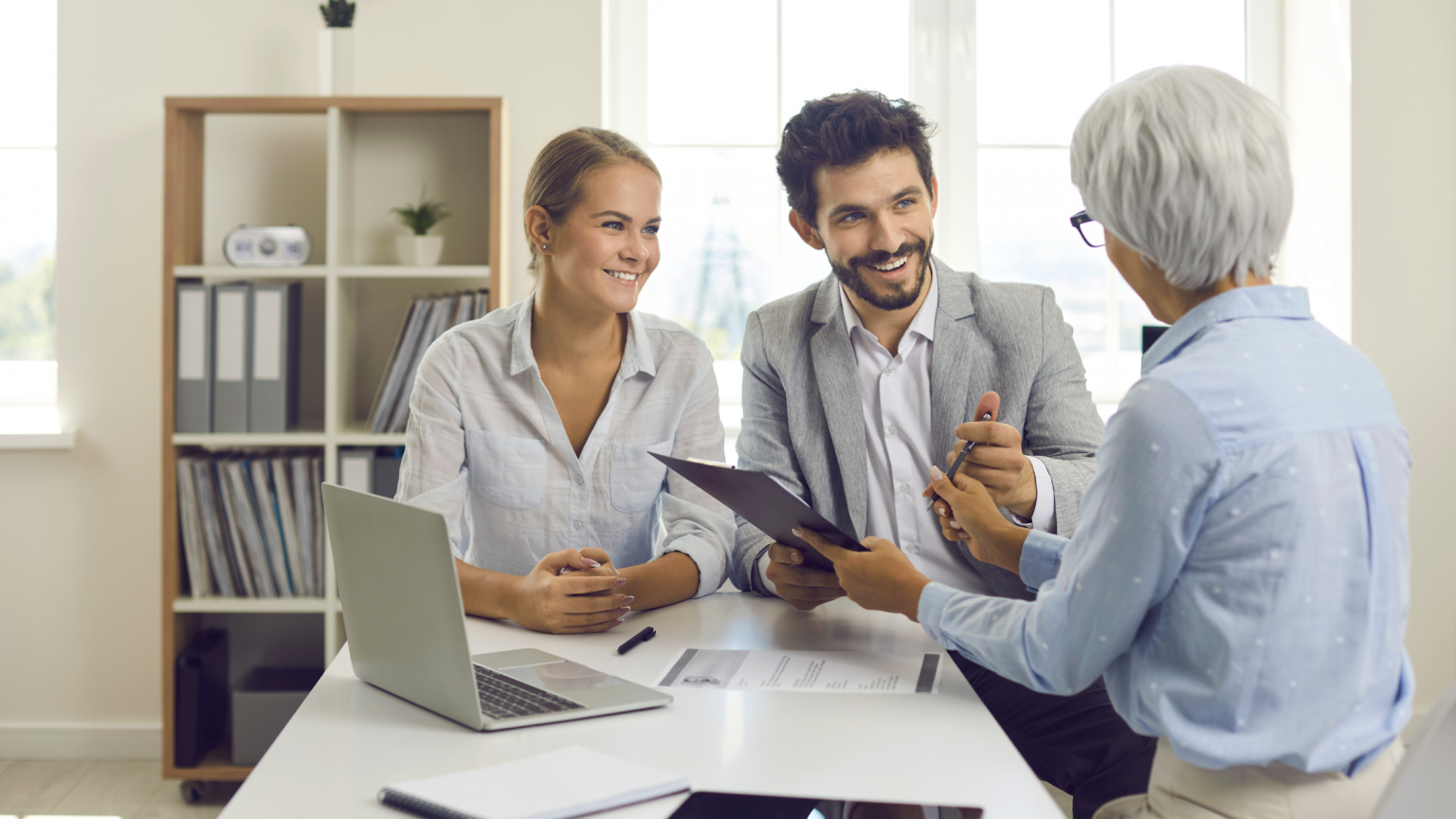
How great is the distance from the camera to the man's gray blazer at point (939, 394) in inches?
63.6

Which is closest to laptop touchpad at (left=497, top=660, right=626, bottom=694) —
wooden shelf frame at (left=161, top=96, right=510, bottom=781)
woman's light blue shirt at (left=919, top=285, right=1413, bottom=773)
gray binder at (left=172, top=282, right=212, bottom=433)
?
woman's light blue shirt at (left=919, top=285, right=1413, bottom=773)

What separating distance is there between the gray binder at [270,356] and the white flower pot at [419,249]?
11.0 inches

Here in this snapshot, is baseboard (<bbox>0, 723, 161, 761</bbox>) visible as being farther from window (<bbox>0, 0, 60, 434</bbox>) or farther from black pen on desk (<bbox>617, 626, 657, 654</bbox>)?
black pen on desk (<bbox>617, 626, 657, 654</bbox>)

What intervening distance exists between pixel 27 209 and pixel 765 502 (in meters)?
2.69

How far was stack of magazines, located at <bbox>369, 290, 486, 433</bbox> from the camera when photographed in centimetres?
244

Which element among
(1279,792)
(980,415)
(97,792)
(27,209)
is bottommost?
(97,792)

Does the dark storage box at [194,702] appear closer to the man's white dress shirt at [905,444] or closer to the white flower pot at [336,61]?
the white flower pot at [336,61]

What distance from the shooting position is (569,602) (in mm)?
1297

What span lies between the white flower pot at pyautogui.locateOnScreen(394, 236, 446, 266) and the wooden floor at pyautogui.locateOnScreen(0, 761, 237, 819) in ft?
4.64

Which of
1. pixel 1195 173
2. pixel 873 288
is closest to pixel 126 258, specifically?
pixel 873 288

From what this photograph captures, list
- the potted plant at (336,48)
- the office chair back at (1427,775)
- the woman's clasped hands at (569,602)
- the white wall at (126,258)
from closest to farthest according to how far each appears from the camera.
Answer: the office chair back at (1427,775), the woman's clasped hands at (569,602), the potted plant at (336,48), the white wall at (126,258)

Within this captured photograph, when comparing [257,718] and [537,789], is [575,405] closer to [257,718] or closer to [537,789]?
[537,789]

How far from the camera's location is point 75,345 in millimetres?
2656

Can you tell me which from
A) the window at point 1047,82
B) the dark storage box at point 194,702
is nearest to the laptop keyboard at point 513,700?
the dark storage box at point 194,702
